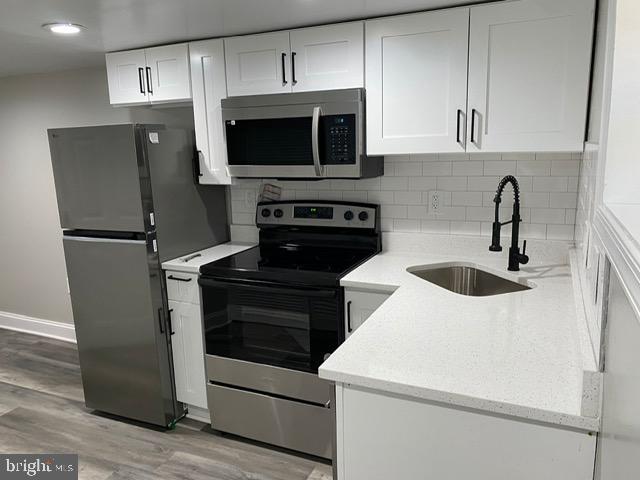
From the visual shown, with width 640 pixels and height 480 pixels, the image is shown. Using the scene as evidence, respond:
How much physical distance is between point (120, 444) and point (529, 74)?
271cm

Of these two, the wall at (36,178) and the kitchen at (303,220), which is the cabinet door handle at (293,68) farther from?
the wall at (36,178)

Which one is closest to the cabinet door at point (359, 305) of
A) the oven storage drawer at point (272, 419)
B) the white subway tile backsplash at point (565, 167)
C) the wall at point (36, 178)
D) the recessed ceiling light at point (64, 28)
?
the oven storage drawer at point (272, 419)

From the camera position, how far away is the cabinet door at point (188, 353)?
2611 millimetres

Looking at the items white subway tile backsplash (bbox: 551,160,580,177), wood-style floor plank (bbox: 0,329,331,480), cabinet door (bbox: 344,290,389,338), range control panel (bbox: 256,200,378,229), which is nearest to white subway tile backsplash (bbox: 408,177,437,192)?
range control panel (bbox: 256,200,378,229)

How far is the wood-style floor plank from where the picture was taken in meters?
2.34

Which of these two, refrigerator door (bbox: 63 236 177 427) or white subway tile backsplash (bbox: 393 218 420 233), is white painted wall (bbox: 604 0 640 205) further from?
refrigerator door (bbox: 63 236 177 427)

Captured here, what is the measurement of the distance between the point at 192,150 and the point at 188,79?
1.27 feet

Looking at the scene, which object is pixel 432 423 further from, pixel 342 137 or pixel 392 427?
pixel 342 137

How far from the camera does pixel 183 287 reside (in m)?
2.58

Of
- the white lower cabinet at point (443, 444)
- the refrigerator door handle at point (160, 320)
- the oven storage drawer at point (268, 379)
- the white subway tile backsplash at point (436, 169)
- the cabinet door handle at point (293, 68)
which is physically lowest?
the oven storage drawer at point (268, 379)

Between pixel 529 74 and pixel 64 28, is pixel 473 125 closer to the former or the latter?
pixel 529 74

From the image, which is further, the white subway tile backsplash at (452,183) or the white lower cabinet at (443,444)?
the white subway tile backsplash at (452,183)

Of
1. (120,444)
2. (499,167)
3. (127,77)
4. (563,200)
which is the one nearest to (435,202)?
(499,167)

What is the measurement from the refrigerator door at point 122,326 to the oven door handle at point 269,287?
0.32 metres
